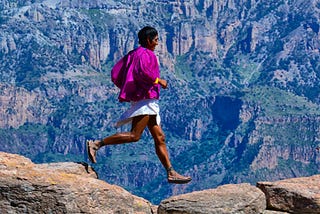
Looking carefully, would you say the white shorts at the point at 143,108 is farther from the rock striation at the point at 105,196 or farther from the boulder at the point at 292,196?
the boulder at the point at 292,196

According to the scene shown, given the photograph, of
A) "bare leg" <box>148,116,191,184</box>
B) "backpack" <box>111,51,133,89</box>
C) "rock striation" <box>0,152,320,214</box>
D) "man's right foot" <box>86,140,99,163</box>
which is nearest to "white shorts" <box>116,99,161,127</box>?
"bare leg" <box>148,116,191,184</box>

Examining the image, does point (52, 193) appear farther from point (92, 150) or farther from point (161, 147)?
point (161, 147)

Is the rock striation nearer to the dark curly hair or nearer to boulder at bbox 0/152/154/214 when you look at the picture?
boulder at bbox 0/152/154/214

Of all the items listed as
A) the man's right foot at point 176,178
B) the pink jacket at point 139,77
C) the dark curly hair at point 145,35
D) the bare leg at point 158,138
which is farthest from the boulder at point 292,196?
the dark curly hair at point 145,35

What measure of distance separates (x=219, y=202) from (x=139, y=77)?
3.35m

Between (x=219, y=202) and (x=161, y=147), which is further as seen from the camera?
(x=161, y=147)

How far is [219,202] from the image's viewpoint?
15.9m

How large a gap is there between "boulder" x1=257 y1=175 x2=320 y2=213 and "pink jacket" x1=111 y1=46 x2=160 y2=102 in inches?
106

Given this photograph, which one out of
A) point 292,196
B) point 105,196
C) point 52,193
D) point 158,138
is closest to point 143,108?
point 158,138

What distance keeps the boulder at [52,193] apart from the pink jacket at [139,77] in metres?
2.99

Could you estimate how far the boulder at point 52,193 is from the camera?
1466cm

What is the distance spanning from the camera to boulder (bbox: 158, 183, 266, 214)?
15797 mm

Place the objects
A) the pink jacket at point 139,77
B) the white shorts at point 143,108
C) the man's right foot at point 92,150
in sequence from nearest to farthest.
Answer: the pink jacket at point 139,77 → the white shorts at point 143,108 → the man's right foot at point 92,150

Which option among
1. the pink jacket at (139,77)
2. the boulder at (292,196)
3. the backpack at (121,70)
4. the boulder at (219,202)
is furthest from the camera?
the backpack at (121,70)
